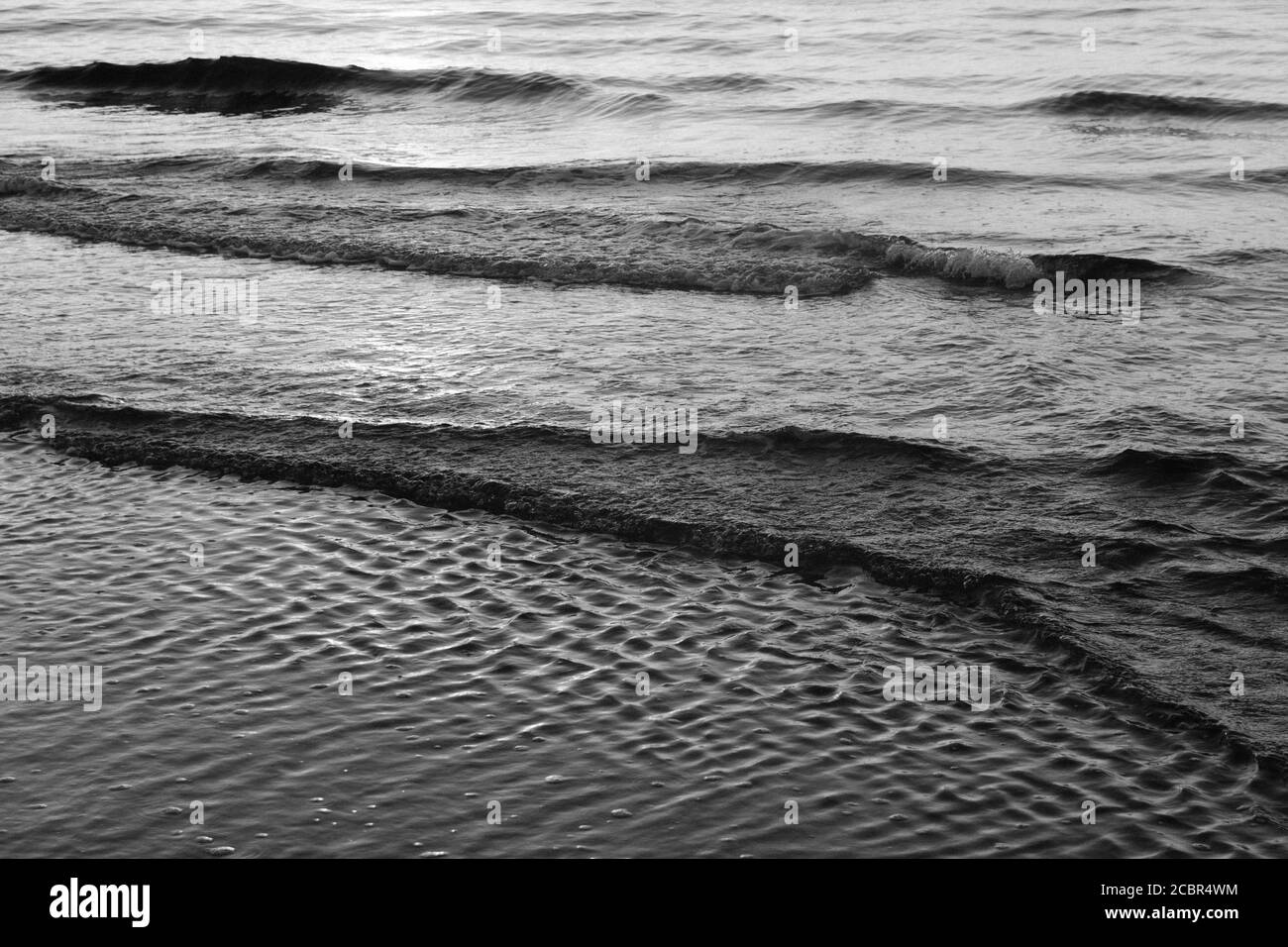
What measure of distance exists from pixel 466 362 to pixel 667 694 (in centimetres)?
595

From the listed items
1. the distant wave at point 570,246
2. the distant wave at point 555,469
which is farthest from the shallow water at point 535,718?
the distant wave at point 570,246

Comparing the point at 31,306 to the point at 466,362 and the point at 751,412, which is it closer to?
the point at 466,362

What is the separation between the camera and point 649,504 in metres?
9.12

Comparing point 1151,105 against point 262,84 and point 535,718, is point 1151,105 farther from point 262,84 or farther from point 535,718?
point 535,718

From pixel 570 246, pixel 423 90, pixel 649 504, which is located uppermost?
pixel 423 90

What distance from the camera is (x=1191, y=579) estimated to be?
7.99 m

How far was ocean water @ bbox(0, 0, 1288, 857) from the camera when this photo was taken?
6.05 metres

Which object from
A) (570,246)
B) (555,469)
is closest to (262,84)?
(570,246)

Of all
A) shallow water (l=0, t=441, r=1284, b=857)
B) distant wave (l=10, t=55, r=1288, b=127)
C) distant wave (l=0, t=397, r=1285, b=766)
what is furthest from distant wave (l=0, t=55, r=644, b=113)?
shallow water (l=0, t=441, r=1284, b=857)

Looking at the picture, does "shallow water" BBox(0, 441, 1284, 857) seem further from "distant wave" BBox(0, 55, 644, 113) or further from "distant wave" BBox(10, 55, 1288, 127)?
"distant wave" BBox(0, 55, 644, 113)

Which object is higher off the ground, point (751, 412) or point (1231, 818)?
point (751, 412)

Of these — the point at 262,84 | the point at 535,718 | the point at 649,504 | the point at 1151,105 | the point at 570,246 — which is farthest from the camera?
the point at 262,84

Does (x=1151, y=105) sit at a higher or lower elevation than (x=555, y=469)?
higher
